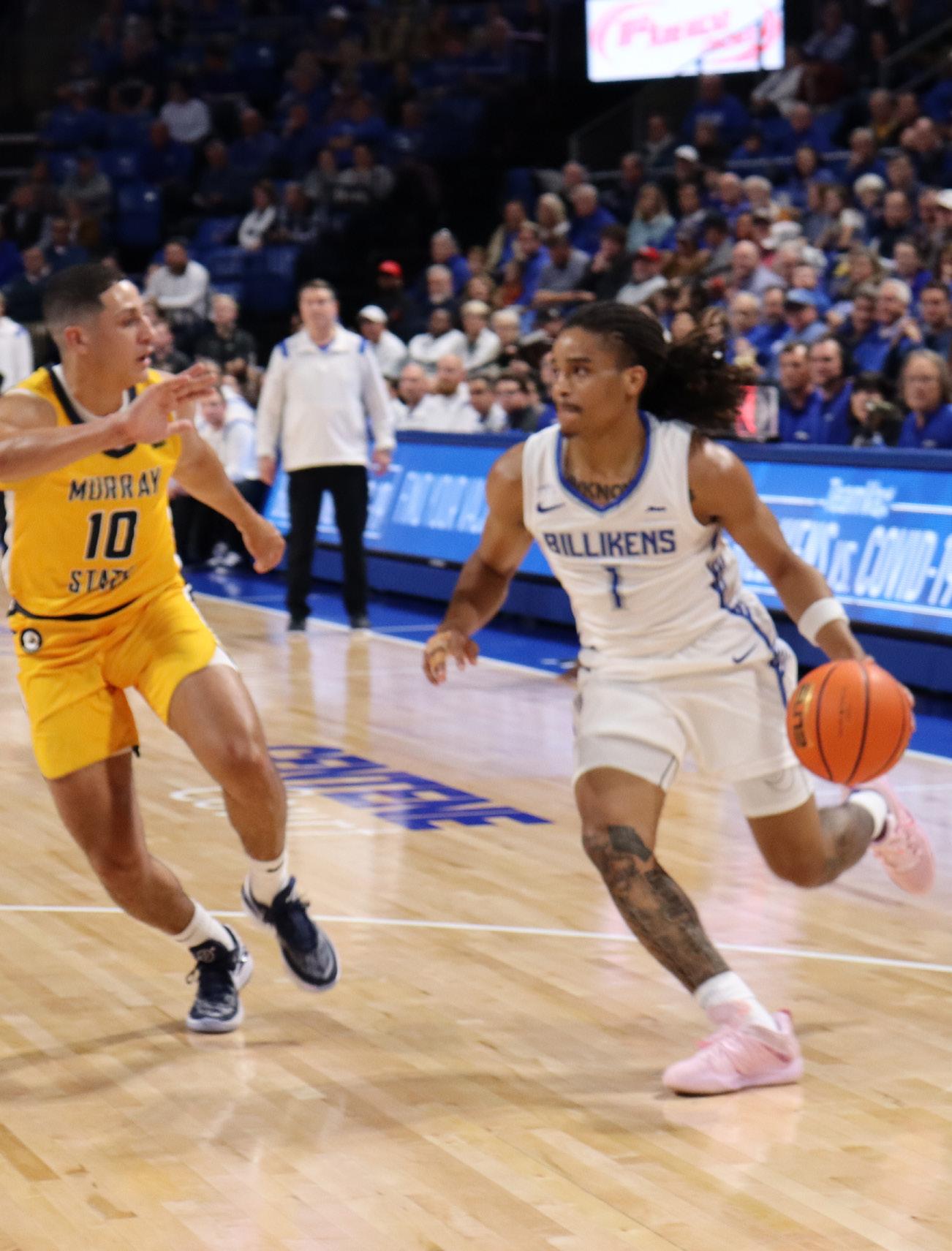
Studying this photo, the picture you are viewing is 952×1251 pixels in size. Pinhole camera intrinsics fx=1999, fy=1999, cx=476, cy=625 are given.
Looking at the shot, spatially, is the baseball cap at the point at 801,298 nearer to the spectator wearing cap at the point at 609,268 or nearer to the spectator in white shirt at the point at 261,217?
the spectator wearing cap at the point at 609,268

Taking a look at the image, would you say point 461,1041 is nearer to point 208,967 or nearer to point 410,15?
point 208,967

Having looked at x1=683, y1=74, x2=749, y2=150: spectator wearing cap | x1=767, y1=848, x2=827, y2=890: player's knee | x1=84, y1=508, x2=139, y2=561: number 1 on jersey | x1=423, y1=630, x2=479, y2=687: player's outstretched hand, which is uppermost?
x1=683, y1=74, x2=749, y2=150: spectator wearing cap

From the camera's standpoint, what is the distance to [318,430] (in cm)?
1191

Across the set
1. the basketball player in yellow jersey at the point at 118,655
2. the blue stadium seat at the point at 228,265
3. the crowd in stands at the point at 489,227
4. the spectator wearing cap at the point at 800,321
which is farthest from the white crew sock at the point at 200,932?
the blue stadium seat at the point at 228,265

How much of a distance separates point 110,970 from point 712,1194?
224 cm

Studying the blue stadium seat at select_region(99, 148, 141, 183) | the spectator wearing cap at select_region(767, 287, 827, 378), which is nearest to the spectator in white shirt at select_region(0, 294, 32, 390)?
the blue stadium seat at select_region(99, 148, 141, 183)

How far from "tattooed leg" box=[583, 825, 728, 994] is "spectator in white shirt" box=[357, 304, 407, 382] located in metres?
12.0

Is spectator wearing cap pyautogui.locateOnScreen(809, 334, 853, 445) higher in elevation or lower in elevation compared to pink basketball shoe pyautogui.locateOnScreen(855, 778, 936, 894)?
higher

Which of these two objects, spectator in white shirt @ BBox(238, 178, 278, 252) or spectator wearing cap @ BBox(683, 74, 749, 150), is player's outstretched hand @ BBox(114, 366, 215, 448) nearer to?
spectator wearing cap @ BBox(683, 74, 749, 150)

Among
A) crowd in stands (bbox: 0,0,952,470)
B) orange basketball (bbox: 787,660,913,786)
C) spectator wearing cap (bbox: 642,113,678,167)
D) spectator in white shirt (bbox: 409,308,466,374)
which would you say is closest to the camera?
orange basketball (bbox: 787,660,913,786)

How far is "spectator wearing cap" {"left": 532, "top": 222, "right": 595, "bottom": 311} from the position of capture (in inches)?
637

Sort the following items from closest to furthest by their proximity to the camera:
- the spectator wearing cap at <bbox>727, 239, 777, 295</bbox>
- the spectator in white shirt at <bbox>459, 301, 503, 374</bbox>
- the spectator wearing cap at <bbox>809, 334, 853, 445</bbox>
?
the spectator wearing cap at <bbox>809, 334, 853, 445</bbox> → the spectator wearing cap at <bbox>727, 239, 777, 295</bbox> → the spectator in white shirt at <bbox>459, 301, 503, 374</bbox>

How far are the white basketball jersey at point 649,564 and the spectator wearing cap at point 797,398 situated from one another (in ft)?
21.4

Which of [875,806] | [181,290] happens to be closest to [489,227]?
[181,290]
